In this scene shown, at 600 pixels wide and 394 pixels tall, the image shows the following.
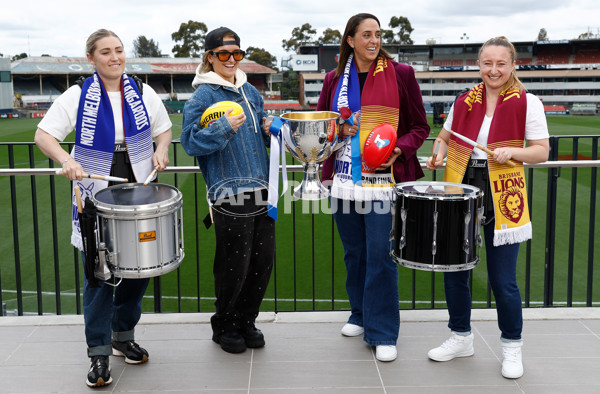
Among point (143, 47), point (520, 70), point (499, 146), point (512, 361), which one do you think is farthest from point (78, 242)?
point (143, 47)

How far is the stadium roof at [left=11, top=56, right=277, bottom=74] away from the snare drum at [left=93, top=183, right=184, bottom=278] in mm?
58584

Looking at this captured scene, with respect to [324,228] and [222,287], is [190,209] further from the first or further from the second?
[222,287]

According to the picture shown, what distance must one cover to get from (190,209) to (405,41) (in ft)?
219

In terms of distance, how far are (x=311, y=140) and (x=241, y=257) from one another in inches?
29.5

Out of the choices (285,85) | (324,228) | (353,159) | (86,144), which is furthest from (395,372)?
(285,85)

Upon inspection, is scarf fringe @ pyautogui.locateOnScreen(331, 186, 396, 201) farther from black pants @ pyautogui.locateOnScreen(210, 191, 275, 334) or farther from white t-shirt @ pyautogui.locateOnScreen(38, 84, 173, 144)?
white t-shirt @ pyautogui.locateOnScreen(38, 84, 173, 144)

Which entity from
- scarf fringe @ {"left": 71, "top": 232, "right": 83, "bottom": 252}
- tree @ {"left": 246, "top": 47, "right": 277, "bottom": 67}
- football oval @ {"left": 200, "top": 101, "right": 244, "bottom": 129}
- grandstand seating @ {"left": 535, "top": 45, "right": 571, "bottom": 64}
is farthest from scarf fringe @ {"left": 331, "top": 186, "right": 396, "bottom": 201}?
tree @ {"left": 246, "top": 47, "right": 277, "bottom": 67}

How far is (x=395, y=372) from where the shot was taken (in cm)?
282

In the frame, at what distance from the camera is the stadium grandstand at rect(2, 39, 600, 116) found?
55219mm

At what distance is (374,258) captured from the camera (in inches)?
116

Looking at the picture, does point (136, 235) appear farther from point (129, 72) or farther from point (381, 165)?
point (129, 72)

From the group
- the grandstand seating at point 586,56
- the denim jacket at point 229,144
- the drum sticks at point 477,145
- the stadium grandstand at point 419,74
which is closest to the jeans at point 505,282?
the drum sticks at point 477,145

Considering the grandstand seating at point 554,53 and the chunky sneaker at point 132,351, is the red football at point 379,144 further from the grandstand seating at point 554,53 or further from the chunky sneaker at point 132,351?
the grandstand seating at point 554,53

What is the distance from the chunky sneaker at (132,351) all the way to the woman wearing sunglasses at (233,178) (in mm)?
408
